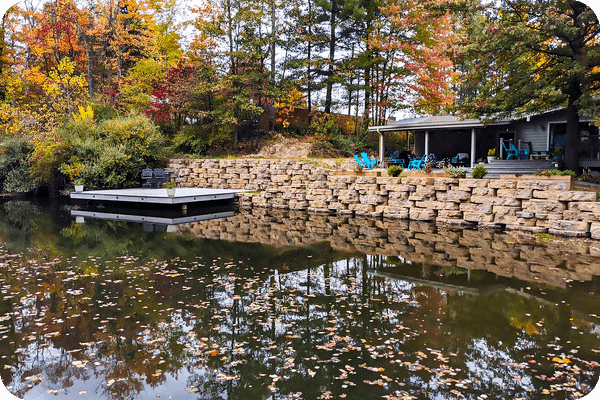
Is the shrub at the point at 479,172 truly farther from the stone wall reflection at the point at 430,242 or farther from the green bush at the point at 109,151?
the green bush at the point at 109,151

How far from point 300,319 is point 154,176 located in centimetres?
1438

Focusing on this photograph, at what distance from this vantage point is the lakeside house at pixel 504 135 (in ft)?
48.7

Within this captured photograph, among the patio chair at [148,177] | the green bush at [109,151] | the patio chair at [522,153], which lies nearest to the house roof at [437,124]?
the patio chair at [522,153]

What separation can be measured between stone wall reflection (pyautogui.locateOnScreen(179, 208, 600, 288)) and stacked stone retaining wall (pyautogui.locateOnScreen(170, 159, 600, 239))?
55 centimetres

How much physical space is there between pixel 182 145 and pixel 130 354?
1812cm

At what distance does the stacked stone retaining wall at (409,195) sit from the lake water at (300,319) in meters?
0.99

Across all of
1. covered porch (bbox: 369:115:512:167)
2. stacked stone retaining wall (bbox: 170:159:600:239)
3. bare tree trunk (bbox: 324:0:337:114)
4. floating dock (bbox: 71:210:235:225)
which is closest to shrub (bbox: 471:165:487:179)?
stacked stone retaining wall (bbox: 170:159:600:239)

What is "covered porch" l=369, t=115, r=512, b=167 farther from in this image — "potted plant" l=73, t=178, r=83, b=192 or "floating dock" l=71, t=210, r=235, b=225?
"potted plant" l=73, t=178, r=83, b=192

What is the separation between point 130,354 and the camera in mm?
4270

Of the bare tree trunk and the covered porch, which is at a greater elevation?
the bare tree trunk

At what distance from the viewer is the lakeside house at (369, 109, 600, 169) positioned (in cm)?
1485

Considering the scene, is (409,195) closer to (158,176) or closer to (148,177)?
(158,176)

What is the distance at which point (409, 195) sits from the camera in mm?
13117

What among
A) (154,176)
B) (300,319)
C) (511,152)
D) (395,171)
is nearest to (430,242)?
(395,171)
